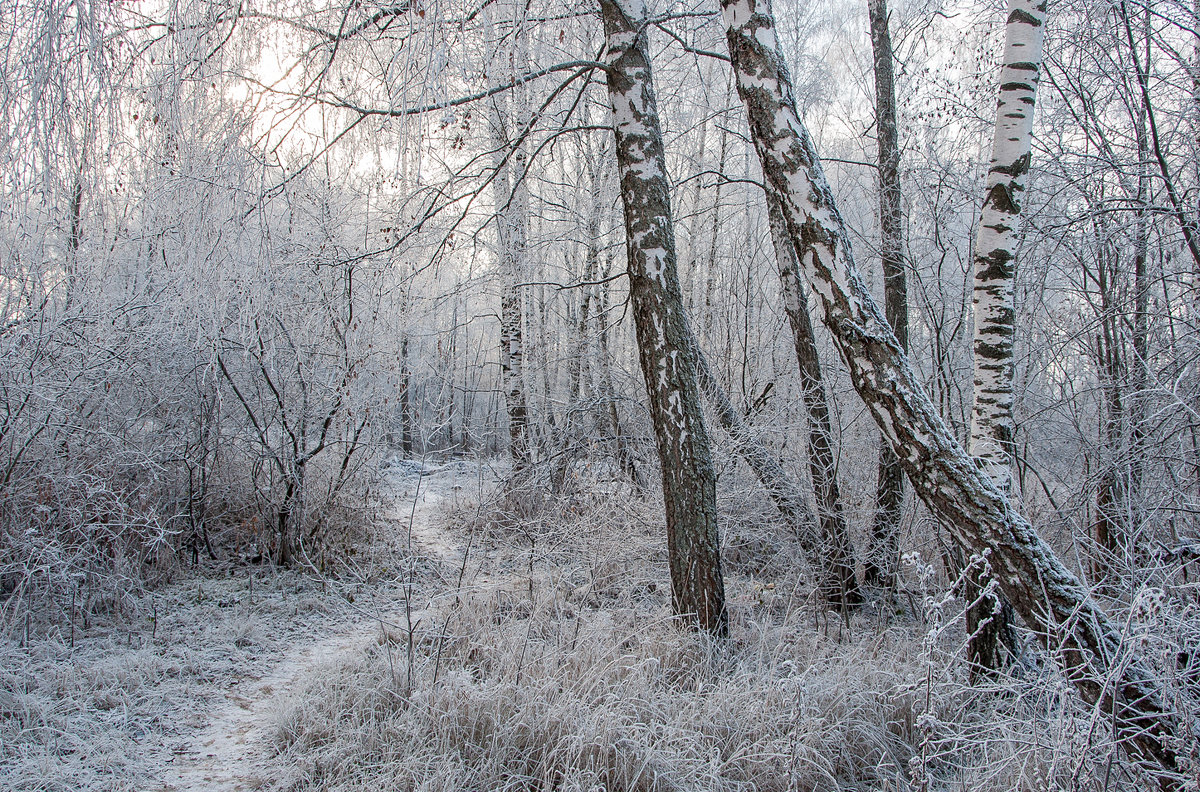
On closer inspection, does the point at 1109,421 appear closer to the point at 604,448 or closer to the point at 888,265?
the point at 888,265

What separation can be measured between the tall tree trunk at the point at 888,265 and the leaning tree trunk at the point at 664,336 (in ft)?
6.41

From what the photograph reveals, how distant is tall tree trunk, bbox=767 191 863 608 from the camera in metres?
5.30

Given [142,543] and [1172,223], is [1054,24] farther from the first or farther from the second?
[142,543]

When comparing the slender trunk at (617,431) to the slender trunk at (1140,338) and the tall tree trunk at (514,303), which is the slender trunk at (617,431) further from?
the slender trunk at (1140,338)

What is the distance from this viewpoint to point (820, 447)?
5582 millimetres

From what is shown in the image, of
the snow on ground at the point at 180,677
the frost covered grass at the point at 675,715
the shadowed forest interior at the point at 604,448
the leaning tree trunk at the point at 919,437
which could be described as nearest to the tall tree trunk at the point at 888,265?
the shadowed forest interior at the point at 604,448

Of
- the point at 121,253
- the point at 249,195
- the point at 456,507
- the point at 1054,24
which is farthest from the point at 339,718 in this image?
the point at 1054,24

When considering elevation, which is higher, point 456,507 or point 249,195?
point 249,195

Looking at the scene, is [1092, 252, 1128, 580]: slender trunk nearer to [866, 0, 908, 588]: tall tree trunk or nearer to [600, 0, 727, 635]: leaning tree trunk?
[866, 0, 908, 588]: tall tree trunk

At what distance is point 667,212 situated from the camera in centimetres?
417

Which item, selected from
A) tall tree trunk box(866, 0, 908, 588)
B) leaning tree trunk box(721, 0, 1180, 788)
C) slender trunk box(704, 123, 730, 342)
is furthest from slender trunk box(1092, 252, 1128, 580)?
slender trunk box(704, 123, 730, 342)

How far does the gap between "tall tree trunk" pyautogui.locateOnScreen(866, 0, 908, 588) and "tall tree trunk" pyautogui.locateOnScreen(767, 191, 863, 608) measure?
0.27 m

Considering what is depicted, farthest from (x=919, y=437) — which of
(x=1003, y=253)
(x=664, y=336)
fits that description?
(x=664, y=336)

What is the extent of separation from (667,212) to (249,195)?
239 centimetres
